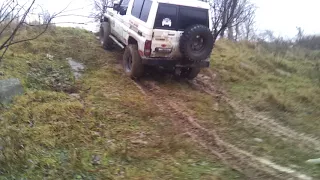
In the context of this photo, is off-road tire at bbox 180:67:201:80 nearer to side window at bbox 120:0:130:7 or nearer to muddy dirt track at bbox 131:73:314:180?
muddy dirt track at bbox 131:73:314:180

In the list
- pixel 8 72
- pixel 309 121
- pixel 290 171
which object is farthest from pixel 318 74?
pixel 8 72

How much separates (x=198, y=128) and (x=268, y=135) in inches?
47.5

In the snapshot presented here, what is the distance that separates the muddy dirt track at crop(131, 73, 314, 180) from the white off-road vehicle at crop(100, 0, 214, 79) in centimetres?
68

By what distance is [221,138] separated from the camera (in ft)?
18.1

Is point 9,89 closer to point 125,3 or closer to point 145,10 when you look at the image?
point 145,10

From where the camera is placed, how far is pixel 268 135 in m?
5.71

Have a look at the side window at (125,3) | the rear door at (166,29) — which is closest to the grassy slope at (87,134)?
the rear door at (166,29)

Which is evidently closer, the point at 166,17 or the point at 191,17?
the point at 166,17

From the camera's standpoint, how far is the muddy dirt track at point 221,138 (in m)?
4.50

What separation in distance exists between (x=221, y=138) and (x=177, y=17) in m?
3.30

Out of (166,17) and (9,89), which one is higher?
(166,17)

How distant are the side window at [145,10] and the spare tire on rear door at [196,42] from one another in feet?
3.27

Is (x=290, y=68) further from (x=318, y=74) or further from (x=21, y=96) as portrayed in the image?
(x=21, y=96)

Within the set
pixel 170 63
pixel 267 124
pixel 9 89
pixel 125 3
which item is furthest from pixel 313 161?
pixel 125 3
